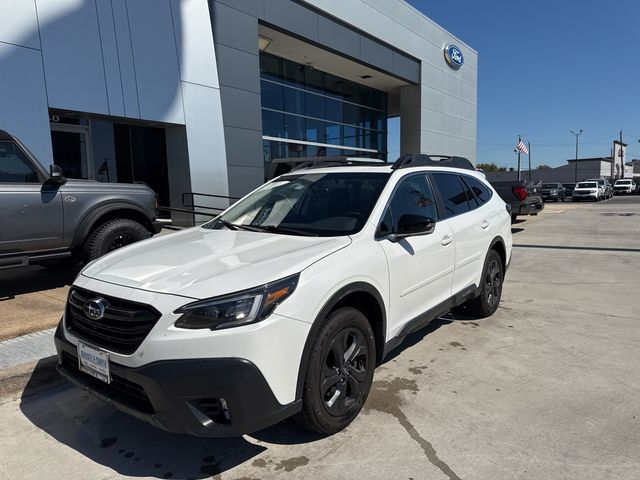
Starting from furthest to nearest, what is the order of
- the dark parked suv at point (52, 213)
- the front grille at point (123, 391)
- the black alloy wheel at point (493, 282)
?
1. the dark parked suv at point (52, 213)
2. the black alloy wheel at point (493, 282)
3. the front grille at point (123, 391)

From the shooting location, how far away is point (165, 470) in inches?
108

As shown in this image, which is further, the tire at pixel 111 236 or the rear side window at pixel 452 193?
the tire at pixel 111 236

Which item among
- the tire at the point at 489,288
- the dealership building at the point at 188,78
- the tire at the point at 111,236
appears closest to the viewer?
the tire at the point at 489,288

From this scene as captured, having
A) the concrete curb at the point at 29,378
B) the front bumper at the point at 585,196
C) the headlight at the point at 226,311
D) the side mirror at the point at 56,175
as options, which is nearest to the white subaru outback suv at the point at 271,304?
the headlight at the point at 226,311

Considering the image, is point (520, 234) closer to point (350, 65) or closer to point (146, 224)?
point (350, 65)

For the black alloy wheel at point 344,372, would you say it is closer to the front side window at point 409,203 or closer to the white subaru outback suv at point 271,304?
the white subaru outback suv at point 271,304

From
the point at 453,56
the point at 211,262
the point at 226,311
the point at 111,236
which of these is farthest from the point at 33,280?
the point at 453,56

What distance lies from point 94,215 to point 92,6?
5962 millimetres

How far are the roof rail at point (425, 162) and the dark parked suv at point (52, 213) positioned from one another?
4.04 metres

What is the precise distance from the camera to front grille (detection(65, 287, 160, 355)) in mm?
2525

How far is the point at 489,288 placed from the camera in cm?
542

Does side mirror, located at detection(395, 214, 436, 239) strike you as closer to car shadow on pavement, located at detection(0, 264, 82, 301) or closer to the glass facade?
car shadow on pavement, located at detection(0, 264, 82, 301)

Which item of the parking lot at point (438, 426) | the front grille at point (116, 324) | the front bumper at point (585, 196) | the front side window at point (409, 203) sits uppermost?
the front side window at point (409, 203)

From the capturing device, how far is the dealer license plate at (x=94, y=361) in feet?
8.61
